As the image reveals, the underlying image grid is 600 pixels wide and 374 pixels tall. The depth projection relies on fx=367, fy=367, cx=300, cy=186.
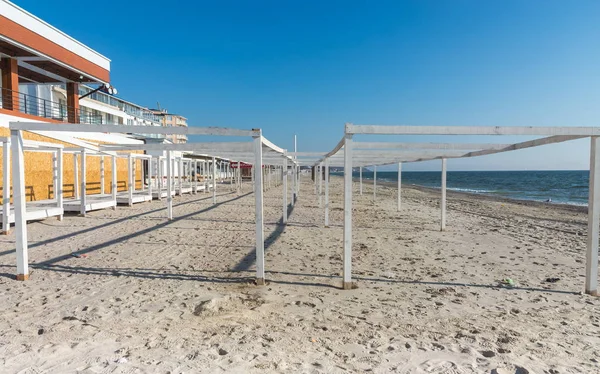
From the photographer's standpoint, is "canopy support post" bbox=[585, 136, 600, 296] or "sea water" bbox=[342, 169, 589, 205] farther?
"sea water" bbox=[342, 169, 589, 205]

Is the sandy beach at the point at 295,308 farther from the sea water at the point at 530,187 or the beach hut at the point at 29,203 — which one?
the sea water at the point at 530,187

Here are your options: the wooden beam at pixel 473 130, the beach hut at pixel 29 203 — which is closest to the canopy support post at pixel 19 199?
the beach hut at pixel 29 203

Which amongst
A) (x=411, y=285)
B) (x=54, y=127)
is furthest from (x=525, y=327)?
(x=54, y=127)

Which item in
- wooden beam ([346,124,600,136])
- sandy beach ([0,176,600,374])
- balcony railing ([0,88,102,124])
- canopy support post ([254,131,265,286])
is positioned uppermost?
balcony railing ([0,88,102,124])

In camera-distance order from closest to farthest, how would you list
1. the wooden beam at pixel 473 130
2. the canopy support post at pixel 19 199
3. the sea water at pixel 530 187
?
1. the wooden beam at pixel 473 130
2. the canopy support post at pixel 19 199
3. the sea water at pixel 530 187

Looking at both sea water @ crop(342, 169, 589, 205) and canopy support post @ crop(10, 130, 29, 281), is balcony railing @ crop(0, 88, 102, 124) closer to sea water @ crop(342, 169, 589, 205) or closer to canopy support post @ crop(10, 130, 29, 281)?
canopy support post @ crop(10, 130, 29, 281)

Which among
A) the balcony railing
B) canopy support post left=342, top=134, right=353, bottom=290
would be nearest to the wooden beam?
canopy support post left=342, top=134, right=353, bottom=290

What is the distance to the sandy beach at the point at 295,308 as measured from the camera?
313 cm

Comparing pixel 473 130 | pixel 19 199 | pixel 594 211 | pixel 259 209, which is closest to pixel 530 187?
pixel 594 211

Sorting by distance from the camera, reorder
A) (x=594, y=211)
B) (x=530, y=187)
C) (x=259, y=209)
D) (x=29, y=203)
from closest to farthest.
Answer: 1. (x=594, y=211)
2. (x=259, y=209)
3. (x=29, y=203)
4. (x=530, y=187)

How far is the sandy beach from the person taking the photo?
10.3 feet

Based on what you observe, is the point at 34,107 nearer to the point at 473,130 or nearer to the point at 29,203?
the point at 29,203

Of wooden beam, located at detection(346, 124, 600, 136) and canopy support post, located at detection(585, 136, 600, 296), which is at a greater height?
wooden beam, located at detection(346, 124, 600, 136)

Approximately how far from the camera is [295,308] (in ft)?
14.0
